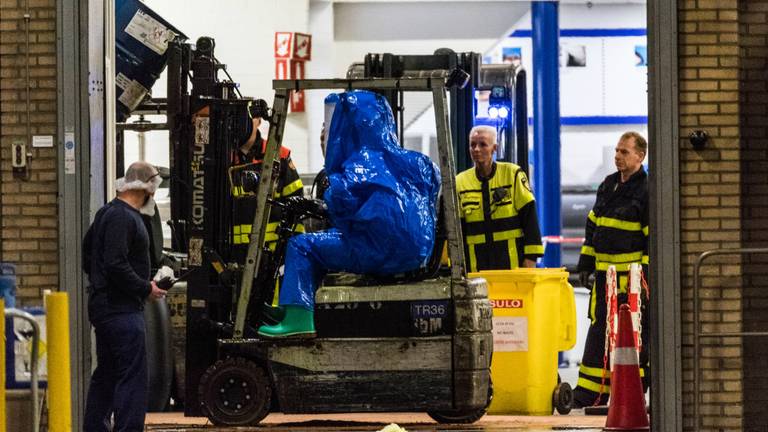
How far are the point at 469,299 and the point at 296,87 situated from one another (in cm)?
178

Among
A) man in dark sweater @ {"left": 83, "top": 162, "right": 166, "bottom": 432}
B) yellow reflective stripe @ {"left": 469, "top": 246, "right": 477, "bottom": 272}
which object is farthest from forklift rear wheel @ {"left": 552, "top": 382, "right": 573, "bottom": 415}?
man in dark sweater @ {"left": 83, "top": 162, "right": 166, "bottom": 432}

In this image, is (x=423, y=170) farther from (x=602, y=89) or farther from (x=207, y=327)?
(x=602, y=89)

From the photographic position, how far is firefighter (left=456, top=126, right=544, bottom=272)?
38.5ft

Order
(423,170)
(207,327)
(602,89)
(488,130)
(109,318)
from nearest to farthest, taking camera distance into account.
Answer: (109,318) → (423,170) → (207,327) → (488,130) → (602,89)

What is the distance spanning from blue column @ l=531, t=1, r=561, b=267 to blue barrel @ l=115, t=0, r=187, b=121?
358 inches

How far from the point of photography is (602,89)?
84.1 feet

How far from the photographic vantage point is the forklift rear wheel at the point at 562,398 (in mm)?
11352

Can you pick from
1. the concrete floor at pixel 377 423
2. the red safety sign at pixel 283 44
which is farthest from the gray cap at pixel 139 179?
the red safety sign at pixel 283 44

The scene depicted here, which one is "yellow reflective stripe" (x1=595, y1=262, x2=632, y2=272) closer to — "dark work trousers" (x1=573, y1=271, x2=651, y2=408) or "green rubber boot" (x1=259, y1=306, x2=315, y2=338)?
"dark work trousers" (x1=573, y1=271, x2=651, y2=408)

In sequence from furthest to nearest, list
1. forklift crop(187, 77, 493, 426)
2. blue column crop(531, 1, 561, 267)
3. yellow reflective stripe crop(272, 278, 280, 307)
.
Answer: blue column crop(531, 1, 561, 267), yellow reflective stripe crop(272, 278, 280, 307), forklift crop(187, 77, 493, 426)

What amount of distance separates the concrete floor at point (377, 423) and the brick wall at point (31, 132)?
1.63 m

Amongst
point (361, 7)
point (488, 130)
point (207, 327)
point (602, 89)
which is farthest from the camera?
point (602, 89)

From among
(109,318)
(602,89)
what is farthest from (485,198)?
(602,89)

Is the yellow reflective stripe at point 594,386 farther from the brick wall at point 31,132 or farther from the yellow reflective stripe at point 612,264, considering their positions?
the brick wall at point 31,132
